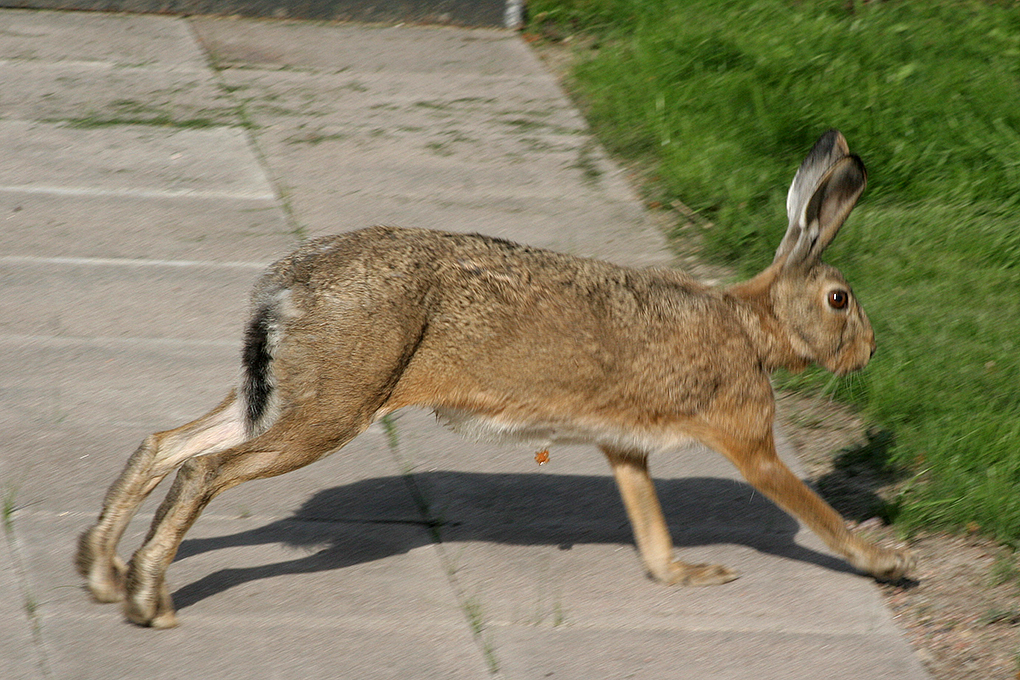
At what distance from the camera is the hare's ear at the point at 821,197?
15.6 feet

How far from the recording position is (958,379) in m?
6.20

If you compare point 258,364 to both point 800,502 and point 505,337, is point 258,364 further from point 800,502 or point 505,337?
point 800,502

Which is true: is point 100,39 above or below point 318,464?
above

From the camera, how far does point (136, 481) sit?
14.6 feet

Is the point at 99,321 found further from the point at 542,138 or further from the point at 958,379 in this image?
the point at 958,379

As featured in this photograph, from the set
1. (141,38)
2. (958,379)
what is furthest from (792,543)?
(141,38)

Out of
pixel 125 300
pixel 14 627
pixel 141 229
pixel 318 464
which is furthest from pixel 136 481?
pixel 141 229

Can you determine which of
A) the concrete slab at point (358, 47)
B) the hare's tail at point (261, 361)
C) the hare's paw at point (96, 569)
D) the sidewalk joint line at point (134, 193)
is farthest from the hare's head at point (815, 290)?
the concrete slab at point (358, 47)

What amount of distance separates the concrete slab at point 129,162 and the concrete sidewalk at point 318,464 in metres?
0.02

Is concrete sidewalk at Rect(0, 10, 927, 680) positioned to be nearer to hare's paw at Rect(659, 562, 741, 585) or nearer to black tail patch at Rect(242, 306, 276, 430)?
hare's paw at Rect(659, 562, 741, 585)

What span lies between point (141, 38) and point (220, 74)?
105 cm

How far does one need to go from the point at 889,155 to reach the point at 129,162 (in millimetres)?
5185

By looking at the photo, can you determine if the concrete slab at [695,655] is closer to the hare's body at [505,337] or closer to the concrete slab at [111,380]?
the hare's body at [505,337]

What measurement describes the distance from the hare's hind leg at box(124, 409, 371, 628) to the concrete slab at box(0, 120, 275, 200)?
12.8ft
